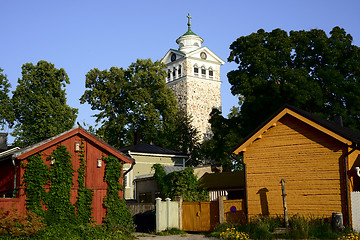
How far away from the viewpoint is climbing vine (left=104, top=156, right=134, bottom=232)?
23.8m

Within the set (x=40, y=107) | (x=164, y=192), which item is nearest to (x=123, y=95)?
(x=40, y=107)

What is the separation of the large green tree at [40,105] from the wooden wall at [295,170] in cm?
2812

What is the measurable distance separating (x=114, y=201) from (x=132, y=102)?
Result: 1428 inches

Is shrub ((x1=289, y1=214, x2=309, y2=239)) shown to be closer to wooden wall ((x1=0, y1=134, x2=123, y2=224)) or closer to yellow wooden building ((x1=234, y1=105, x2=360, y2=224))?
yellow wooden building ((x1=234, y1=105, x2=360, y2=224))

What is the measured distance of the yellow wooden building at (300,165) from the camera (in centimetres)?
2187

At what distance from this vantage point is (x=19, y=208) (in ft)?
68.7

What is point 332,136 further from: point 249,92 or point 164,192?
point 249,92

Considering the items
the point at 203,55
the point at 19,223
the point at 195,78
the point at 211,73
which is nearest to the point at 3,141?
the point at 19,223

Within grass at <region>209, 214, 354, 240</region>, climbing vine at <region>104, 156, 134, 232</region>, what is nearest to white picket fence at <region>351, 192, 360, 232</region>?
grass at <region>209, 214, 354, 240</region>

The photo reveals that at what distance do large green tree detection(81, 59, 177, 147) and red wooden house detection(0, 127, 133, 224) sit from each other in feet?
111

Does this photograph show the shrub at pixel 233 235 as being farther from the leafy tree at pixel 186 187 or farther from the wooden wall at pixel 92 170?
the leafy tree at pixel 186 187

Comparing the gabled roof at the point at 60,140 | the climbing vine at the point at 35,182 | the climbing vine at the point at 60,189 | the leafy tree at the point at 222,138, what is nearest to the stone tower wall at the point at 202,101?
the leafy tree at the point at 222,138

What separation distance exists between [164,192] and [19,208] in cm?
1277

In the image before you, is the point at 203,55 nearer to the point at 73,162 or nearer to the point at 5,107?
the point at 5,107
